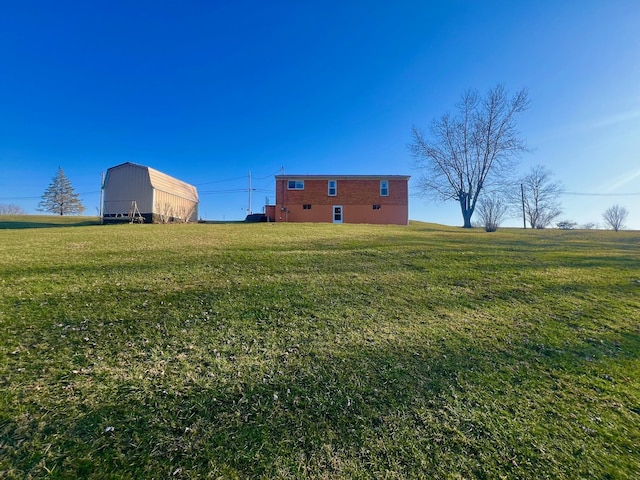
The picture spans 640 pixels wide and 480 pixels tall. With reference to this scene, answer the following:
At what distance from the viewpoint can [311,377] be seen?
3012mm

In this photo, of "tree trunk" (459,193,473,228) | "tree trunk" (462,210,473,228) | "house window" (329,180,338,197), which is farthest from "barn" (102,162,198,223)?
"tree trunk" (459,193,473,228)

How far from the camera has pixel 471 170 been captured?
26703 mm

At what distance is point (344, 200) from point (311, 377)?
24.2 m

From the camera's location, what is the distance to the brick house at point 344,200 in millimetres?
26469

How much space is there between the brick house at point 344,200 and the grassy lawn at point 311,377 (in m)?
20.6

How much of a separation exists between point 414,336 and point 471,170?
27.2m

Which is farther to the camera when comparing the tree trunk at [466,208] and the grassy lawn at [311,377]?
the tree trunk at [466,208]

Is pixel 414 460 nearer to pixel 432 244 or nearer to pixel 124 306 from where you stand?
pixel 124 306

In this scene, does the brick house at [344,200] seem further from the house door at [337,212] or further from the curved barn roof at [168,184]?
the curved barn roof at [168,184]

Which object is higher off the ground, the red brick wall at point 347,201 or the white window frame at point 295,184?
the white window frame at point 295,184

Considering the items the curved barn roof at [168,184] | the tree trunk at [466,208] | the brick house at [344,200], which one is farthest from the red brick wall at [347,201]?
the curved barn roof at [168,184]

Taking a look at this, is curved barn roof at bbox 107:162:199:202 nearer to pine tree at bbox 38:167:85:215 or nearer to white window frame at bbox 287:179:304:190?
white window frame at bbox 287:179:304:190

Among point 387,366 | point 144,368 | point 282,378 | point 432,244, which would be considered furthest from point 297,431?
point 432,244

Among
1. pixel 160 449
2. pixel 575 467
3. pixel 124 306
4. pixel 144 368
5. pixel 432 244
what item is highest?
pixel 432 244
